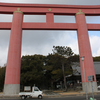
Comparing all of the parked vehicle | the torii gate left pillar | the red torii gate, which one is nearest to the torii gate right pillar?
the red torii gate

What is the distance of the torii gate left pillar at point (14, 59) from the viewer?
51.0 ft

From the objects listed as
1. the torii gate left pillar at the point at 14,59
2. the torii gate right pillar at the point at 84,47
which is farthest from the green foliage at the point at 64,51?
the torii gate left pillar at the point at 14,59

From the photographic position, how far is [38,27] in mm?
18188

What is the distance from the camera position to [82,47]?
58.7 feet

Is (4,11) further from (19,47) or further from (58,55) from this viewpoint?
(58,55)

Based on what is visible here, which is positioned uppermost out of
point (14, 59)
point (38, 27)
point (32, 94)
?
point (38, 27)

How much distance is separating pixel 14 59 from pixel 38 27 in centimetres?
646

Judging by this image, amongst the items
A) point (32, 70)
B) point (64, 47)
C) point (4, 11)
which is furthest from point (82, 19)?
point (32, 70)

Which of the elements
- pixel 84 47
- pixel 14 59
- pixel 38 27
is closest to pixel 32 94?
pixel 14 59

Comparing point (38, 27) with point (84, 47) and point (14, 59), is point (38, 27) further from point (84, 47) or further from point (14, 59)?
point (84, 47)

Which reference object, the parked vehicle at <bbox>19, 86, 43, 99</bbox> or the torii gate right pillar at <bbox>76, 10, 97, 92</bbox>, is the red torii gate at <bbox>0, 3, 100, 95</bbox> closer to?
the torii gate right pillar at <bbox>76, 10, 97, 92</bbox>

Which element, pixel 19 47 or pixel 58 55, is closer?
pixel 19 47

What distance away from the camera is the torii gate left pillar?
15.5m

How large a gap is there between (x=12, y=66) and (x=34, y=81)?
12.2 meters
